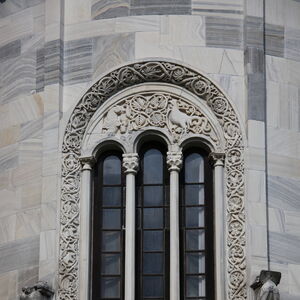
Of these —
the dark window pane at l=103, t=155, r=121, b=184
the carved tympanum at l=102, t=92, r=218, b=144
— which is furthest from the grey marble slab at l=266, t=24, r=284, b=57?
the dark window pane at l=103, t=155, r=121, b=184

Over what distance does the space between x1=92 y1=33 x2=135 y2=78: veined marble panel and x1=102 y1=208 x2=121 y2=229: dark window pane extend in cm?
242

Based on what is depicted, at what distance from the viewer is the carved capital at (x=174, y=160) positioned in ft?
95.3

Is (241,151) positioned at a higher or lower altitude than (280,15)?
lower

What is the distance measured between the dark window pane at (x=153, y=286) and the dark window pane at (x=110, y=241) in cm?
78

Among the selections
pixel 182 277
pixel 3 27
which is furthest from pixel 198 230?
pixel 3 27

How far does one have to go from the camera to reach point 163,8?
98.6ft

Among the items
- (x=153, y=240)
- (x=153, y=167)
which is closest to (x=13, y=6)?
(x=153, y=167)

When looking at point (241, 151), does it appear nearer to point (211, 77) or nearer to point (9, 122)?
point (211, 77)

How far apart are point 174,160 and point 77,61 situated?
2612 mm

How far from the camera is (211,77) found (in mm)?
29562

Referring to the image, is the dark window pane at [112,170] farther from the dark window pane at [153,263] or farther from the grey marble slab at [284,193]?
the grey marble slab at [284,193]

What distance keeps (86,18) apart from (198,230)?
4.39 meters

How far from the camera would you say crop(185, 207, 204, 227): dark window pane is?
2908cm

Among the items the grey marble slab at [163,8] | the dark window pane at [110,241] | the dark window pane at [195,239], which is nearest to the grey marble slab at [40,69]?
the grey marble slab at [163,8]
